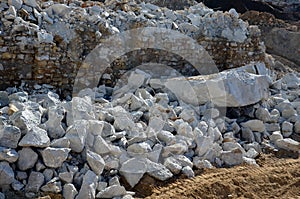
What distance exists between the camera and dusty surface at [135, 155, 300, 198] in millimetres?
3871

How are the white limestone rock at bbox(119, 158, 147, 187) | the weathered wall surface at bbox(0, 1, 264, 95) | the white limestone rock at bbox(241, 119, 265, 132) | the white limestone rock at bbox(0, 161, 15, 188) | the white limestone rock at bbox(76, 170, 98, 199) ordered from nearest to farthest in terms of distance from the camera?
the white limestone rock at bbox(0, 161, 15, 188)
the white limestone rock at bbox(76, 170, 98, 199)
the white limestone rock at bbox(119, 158, 147, 187)
the white limestone rock at bbox(241, 119, 265, 132)
the weathered wall surface at bbox(0, 1, 264, 95)

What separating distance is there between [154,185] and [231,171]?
3.34 feet

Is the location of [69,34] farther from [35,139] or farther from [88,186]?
[88,186]

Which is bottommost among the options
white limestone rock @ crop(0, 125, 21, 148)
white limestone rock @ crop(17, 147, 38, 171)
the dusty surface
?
the dusty surface

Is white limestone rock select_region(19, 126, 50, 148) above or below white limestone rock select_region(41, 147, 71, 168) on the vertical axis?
above

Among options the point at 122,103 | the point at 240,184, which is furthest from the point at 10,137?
the point at 240,184

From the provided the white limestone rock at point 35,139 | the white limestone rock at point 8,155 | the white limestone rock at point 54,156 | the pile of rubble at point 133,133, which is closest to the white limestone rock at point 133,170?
the pile of rubble at point 133,133

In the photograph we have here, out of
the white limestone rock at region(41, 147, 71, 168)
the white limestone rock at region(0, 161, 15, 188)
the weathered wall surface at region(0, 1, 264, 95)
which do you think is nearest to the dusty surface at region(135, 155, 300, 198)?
the white limestone rock at region(41, 147, 71, 168)

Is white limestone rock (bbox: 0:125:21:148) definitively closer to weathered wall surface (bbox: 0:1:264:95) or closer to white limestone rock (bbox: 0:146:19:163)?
white limestone rock (bbox: 0:146:19:163)

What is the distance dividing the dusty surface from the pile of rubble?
0.13 meters

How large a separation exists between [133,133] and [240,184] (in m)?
1.29

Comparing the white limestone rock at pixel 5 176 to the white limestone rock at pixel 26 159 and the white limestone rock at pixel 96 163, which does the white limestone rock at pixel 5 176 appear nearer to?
the white limestone rock at pixel 26 159

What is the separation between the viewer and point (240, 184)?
4.22 m

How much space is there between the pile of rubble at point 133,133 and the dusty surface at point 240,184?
125mm
